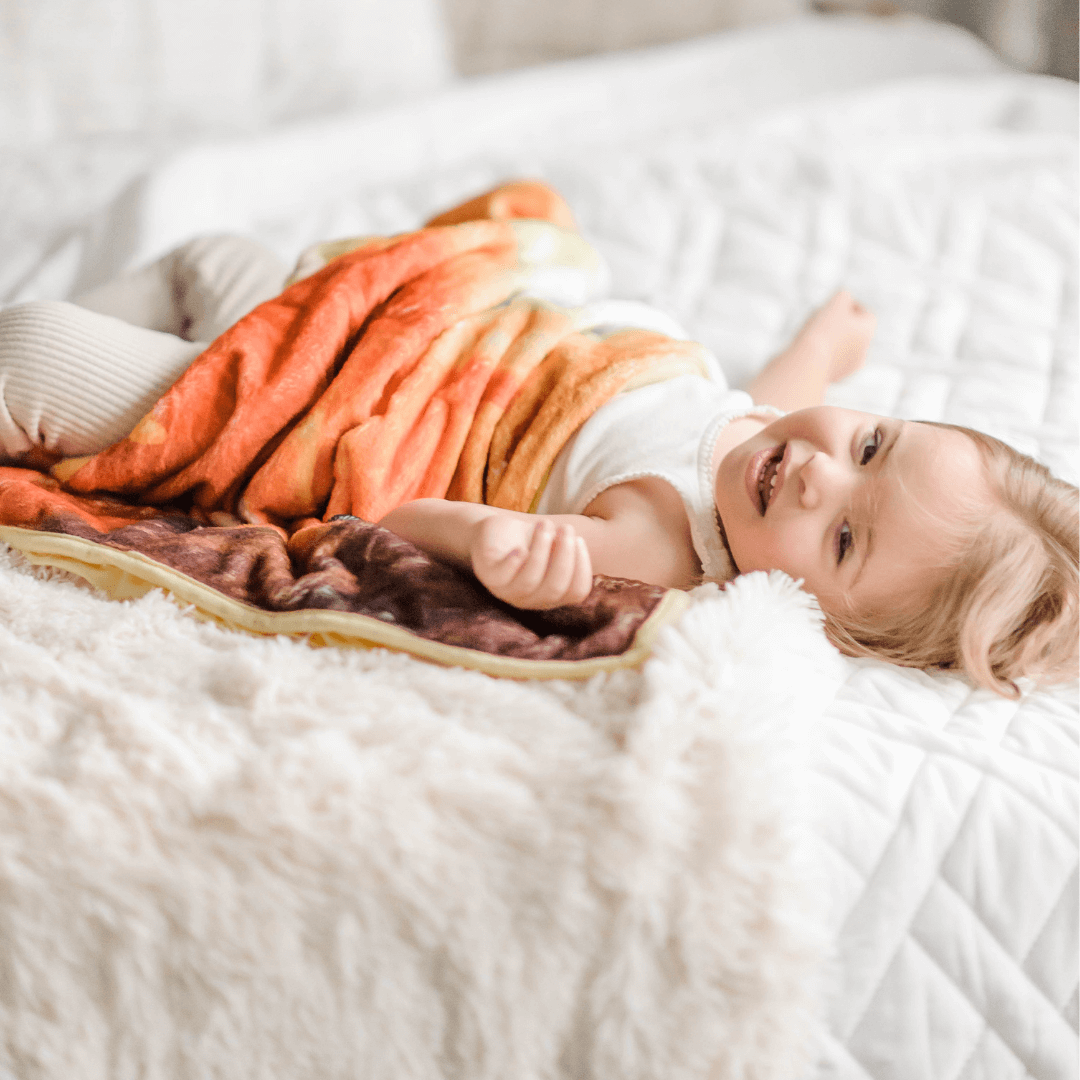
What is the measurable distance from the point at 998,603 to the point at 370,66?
176cm

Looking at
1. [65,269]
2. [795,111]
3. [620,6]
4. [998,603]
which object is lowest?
[65,269]

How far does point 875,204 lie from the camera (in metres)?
1.37

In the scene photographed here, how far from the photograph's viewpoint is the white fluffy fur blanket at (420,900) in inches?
19.8

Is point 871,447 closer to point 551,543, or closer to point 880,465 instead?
point 880,465

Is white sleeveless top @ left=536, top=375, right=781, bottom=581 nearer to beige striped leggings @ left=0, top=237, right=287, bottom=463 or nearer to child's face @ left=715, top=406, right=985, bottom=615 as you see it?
child's face @ left=715, top=406, right=985, bottom=615

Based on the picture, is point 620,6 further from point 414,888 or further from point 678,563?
point 414,888

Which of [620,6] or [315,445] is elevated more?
[620,6]

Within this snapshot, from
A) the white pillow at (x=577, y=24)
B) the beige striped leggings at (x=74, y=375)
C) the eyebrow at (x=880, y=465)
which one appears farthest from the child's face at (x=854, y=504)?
the white pillow at (x=577, y=24)

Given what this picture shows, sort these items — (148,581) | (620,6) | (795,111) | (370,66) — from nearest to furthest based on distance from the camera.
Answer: (148,581) < (795,111) < (370,66) < (620,6)

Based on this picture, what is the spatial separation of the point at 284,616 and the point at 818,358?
2.45ft

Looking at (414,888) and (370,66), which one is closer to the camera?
(414,888)

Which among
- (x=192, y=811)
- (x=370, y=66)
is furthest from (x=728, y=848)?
(x=370, y=66)

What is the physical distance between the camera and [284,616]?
653 millimetres

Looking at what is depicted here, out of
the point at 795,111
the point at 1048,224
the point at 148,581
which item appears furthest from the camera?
the point at 795,111
